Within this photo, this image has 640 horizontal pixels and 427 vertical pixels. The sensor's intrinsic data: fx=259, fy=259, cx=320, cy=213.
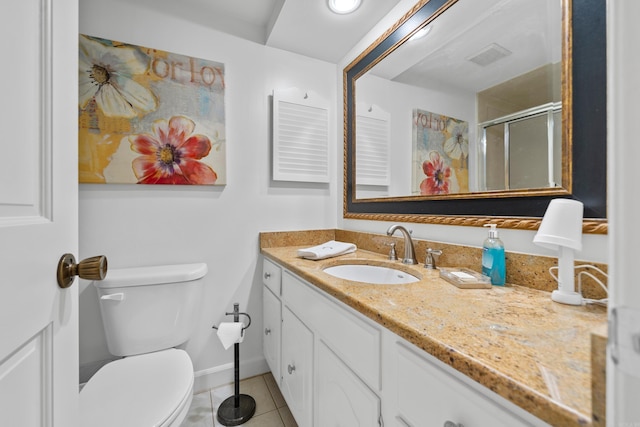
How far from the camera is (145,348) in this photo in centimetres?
121

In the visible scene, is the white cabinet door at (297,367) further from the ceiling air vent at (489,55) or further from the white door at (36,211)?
the ceiling air vent at (489,55)

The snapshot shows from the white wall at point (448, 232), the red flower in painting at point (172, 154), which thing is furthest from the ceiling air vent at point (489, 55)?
the red flower in painting at point (172, 154)

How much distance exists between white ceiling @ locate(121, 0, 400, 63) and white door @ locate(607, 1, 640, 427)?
148 cm

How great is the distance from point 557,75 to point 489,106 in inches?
8.3

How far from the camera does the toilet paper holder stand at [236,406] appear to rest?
1286 millimetres

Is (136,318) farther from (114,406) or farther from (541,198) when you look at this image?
(541,198)

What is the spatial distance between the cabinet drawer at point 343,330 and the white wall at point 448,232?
0.60 meters

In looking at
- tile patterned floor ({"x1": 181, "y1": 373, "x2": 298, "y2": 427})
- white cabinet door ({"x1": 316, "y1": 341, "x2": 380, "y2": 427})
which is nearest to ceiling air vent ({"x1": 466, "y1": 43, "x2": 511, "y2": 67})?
white cabinet door ({"x1": 316, "y1": 341, "x2": 380, "y2": 427})

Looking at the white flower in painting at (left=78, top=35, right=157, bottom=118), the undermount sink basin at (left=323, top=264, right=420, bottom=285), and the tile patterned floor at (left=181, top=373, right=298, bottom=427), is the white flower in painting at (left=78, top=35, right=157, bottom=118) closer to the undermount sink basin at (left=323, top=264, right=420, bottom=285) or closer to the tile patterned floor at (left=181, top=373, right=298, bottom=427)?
the undermount sink basin at (left=323, top=264, right=420, bottom=285)

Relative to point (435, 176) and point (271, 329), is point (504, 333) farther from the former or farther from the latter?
point (271, 329)

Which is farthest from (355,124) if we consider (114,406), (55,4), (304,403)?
(114,406)

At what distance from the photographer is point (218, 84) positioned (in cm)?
150

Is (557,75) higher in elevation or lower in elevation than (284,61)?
lower

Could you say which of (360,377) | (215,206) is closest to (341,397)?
(360,377)
